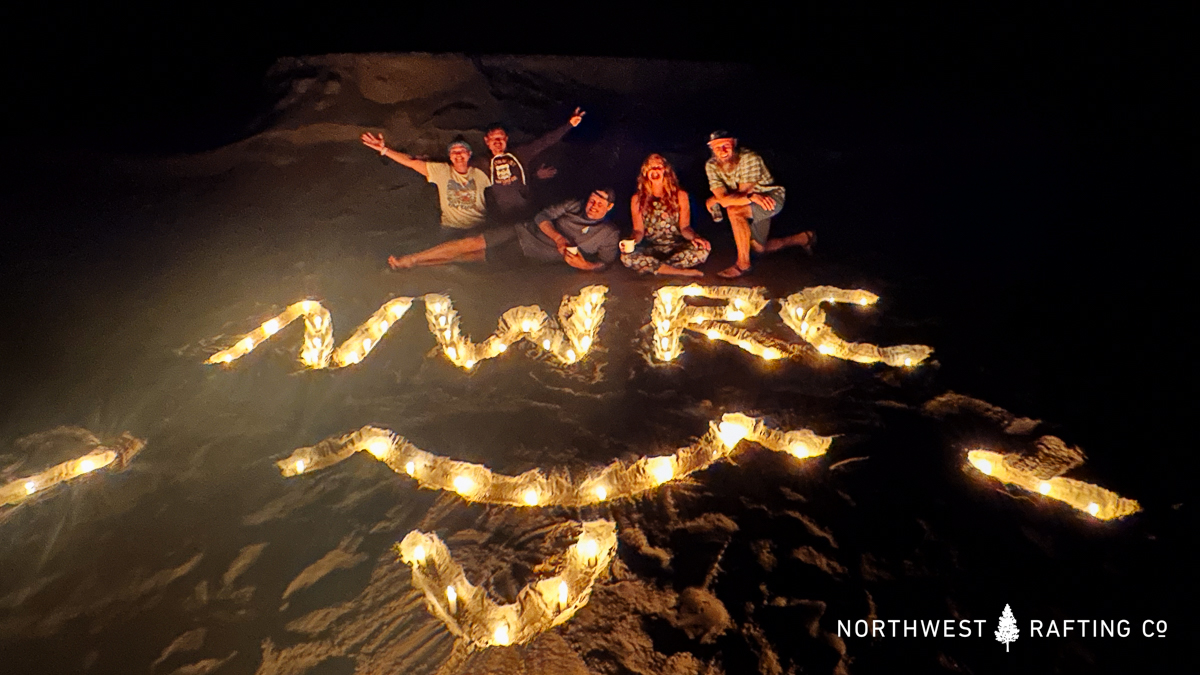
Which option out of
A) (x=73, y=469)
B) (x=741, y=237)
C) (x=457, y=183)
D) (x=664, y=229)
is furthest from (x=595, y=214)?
(x=73, y=469)

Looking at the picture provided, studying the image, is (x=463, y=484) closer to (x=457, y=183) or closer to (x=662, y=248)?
(x=662, y=248)

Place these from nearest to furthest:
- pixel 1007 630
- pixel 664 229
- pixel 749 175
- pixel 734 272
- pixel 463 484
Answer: pixel 1007 630 → pixel 463 484 → pixel 749 175 → pixel 734 272 → pixel 664 229

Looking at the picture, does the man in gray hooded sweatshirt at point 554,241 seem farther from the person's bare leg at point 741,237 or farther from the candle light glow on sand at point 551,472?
the candle light glow on sand at point 551,472

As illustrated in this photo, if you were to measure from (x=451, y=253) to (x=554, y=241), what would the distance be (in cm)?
111

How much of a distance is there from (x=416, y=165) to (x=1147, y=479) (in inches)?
240

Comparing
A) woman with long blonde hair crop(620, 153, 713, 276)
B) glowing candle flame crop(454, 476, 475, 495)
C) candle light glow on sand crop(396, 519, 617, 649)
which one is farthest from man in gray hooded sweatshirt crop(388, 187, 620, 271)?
candle light glow on sand crop(396, 519, 617, 649)

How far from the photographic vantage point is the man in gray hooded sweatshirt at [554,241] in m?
5.67

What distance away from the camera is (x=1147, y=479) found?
2.97 meters

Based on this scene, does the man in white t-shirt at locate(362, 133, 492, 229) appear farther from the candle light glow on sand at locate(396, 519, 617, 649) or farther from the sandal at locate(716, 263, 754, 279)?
the candle light glow on sand at locate(396, 519, 617, 649)

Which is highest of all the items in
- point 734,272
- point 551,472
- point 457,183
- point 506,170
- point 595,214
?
point 506,170

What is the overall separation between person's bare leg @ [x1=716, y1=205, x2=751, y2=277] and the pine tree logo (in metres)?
3.62

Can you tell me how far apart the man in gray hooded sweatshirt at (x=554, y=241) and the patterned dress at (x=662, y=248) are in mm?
290

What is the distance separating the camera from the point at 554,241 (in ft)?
18.8

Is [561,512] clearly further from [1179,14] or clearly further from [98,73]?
[1179,14]
